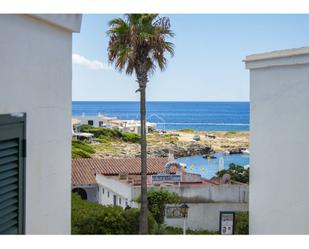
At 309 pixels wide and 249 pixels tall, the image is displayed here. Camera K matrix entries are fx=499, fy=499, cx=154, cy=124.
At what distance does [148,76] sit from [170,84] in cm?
2736

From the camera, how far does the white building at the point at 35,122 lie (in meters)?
1.02

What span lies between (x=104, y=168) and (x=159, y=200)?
4.49m

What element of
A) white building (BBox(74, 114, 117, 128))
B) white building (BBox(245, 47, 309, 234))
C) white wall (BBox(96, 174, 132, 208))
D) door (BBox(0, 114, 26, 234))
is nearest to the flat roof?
white building (BBox(245, 47, 309, 234))

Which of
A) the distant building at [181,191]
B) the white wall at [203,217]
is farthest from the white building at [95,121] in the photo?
the white wall at [203,217]

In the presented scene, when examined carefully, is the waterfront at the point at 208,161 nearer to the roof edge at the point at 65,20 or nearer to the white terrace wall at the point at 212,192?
the white terrace wall at the point at 212,192

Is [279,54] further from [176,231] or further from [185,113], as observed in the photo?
[185,113]

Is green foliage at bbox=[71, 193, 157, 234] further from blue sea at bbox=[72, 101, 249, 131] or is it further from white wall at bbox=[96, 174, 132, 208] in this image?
blue sea at bbox=[72, 101, 249, 131]

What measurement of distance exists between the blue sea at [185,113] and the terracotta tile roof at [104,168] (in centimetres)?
1946

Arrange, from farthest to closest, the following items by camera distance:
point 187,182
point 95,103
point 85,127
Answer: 1. point 95,103
2. point 85,127
3. point 187,182

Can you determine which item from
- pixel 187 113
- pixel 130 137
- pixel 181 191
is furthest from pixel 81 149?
pixel 187 113

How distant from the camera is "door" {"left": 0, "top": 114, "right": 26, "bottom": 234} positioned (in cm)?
102
